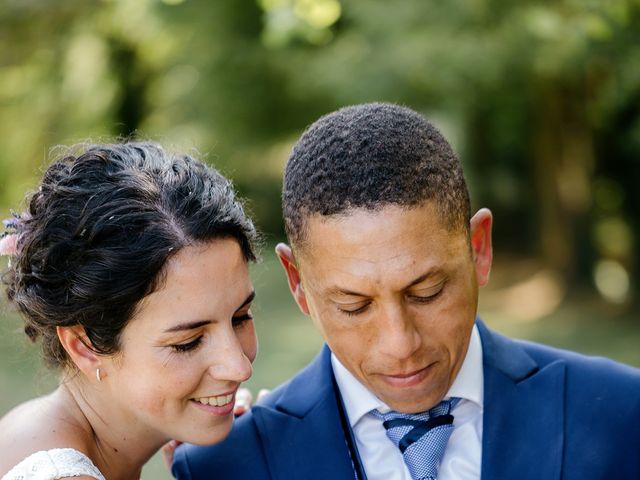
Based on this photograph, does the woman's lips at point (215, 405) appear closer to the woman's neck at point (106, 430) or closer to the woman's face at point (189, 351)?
the woman's face at point (189, 351)

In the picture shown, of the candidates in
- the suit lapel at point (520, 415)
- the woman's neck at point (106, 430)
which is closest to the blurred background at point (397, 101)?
the woman's neck at point (106, 430)

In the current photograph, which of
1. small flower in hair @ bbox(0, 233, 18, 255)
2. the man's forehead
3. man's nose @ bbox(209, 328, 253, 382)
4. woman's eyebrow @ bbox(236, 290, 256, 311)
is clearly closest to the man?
the man's forehead

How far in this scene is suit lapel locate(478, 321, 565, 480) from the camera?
2695 millimetres

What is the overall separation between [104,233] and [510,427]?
1372 millimetres

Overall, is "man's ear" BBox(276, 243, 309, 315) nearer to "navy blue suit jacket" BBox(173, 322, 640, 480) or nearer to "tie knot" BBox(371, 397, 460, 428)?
"navy blue suit jacket" BBox(173, 322, 640, 480)

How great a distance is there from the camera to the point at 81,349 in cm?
292

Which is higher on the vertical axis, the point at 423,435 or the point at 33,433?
the point at 33,433

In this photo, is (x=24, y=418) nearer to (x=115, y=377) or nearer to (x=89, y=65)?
(x=115, y=377)

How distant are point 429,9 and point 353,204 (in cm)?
814

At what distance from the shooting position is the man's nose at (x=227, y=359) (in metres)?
2.75

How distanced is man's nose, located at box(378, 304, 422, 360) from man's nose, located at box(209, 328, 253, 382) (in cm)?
47

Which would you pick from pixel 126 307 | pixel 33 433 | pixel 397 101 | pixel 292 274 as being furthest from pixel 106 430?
pixel 397 101

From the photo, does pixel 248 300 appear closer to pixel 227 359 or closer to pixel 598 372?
pixel 227 359

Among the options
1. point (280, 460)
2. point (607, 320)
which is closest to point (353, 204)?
point (280, 460)
